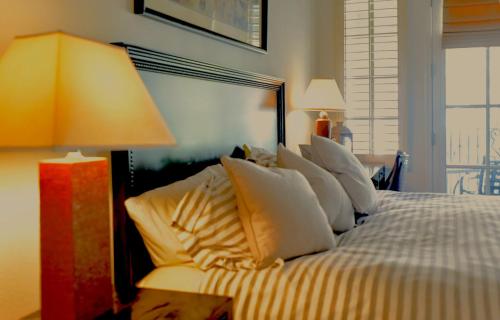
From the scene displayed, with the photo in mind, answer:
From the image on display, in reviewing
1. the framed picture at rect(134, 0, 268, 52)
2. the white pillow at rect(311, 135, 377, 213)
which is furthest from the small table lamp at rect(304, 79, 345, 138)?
the white pillow at rect(311, 135, 377, 213)

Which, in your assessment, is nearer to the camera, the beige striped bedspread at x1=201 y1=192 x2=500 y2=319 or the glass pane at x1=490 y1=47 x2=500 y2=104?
the beige striped bedspread at x1=201 y1=192 x2=500 y2=319

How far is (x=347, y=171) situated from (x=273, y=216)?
3.40 ft

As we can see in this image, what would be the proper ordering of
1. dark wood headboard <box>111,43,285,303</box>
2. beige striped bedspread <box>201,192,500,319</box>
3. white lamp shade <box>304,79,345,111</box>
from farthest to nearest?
white lamp shade <box>304,79,345,111</box>, dark wood headboard <box>111,43,285,303</box>, beige striped bedspread <box>201,192,500,319</box>

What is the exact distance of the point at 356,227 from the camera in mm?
2312

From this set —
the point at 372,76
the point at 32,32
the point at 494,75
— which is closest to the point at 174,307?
the point at 32,32

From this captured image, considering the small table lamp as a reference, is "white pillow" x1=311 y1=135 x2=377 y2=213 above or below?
below

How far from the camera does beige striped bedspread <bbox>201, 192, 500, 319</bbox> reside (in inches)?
57.2

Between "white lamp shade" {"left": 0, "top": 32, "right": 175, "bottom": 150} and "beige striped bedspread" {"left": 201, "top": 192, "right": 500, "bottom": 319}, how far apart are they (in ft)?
2.03

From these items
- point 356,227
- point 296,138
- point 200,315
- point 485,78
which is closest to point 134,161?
point 200,315

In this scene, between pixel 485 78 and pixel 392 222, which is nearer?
pixel 392 222

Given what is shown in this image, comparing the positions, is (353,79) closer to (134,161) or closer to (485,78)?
(485,78)

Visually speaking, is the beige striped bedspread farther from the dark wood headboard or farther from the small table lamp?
the small table lamp

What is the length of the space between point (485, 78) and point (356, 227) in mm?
2738

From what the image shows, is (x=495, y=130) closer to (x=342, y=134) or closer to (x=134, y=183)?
(x=342, y=134)
